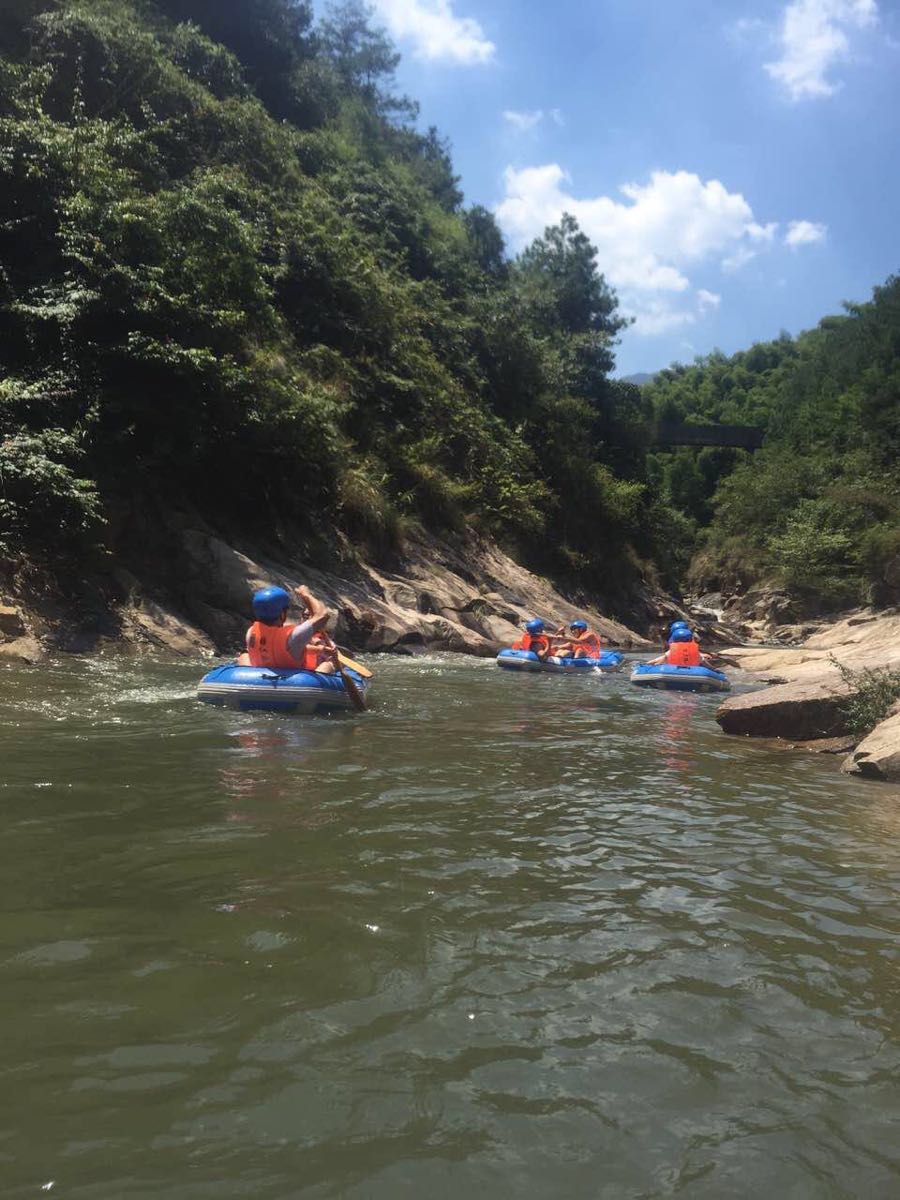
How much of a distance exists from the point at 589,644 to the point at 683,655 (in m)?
3.52

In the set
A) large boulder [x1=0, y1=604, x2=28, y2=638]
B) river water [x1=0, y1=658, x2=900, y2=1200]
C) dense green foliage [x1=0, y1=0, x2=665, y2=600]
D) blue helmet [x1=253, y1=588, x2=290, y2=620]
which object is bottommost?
river water [x1=0, y1=658, x2=900, y2=1200]

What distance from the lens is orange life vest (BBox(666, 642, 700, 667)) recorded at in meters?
13.8

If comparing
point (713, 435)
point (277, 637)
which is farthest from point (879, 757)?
point (713, 435)

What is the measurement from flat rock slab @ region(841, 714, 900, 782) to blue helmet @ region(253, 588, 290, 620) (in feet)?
17.8

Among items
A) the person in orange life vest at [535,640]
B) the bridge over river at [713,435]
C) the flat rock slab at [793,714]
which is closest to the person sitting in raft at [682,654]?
the person in orange life vest at [535,640]

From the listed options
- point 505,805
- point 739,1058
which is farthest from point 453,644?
point 739,1058

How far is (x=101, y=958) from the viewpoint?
2832 millimetres

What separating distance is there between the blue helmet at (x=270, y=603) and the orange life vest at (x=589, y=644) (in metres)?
8.03

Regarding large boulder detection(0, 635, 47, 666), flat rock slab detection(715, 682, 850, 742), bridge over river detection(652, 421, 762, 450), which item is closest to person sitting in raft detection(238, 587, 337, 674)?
large boulder detection(0, 635, 47, 666)

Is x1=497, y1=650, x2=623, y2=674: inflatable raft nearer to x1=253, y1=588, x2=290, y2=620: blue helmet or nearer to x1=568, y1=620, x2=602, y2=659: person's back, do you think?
x1=568, y1=620, x2=602, y2=659: person's back

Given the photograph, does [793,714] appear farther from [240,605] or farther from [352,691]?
[240,605]

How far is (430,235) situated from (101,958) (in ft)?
121

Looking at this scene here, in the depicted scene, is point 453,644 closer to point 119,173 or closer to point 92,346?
point 92,346

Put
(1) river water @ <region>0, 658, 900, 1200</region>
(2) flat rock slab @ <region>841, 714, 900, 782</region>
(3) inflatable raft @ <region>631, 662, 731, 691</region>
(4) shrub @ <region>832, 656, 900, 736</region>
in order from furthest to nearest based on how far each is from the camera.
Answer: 1. (3) inflatable raft @ <region>631, 662, 731, 691</region>
2. (4) shrub @ <region>832, 656, 900, 736</region>
3. (2) flat rock slab @ <region>841, 714, 900, 782</region>
4. (1) river water @ <region>0, 658, 900, 1200</region>
